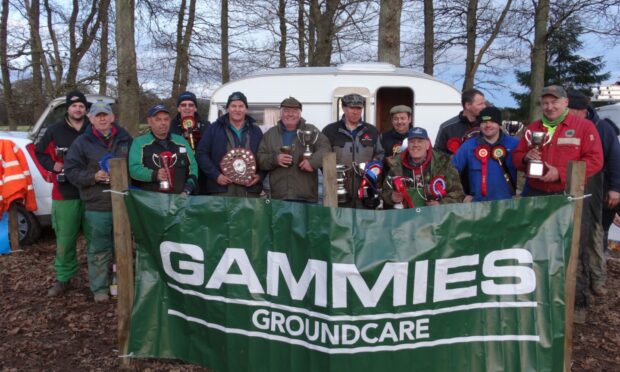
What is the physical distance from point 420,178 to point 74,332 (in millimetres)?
3257

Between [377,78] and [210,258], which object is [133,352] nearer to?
[210,258]

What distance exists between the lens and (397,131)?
5336mm

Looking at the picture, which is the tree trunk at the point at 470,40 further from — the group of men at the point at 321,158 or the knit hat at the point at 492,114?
the knit hat at the point at 492,114

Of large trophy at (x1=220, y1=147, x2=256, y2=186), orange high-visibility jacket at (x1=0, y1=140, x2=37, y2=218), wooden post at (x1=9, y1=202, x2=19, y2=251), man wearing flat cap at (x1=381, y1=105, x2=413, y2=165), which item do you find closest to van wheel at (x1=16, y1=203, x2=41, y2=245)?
wooden post at (x1=9, y1=202, x2=19, y2=251)

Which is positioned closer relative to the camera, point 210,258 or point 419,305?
point 419,305

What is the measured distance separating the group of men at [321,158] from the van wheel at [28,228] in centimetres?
236

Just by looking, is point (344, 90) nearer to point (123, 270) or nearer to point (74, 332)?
point (123, 270)

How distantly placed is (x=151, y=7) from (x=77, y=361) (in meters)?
15.8

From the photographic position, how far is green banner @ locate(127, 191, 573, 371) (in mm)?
3027

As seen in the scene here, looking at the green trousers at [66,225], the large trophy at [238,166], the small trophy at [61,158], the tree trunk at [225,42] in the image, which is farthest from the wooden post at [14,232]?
the tree trunk at [225,42]

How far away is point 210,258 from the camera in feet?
10.9

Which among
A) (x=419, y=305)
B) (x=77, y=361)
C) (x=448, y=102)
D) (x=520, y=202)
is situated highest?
(x=448, y=102)

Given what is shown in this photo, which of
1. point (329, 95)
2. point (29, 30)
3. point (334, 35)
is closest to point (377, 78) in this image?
point (329, 95)

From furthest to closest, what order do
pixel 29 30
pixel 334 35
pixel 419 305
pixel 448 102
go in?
1. pixel 334 35
2. pixel 29 30
3. pixel 448 102
4. pixel 419 305
